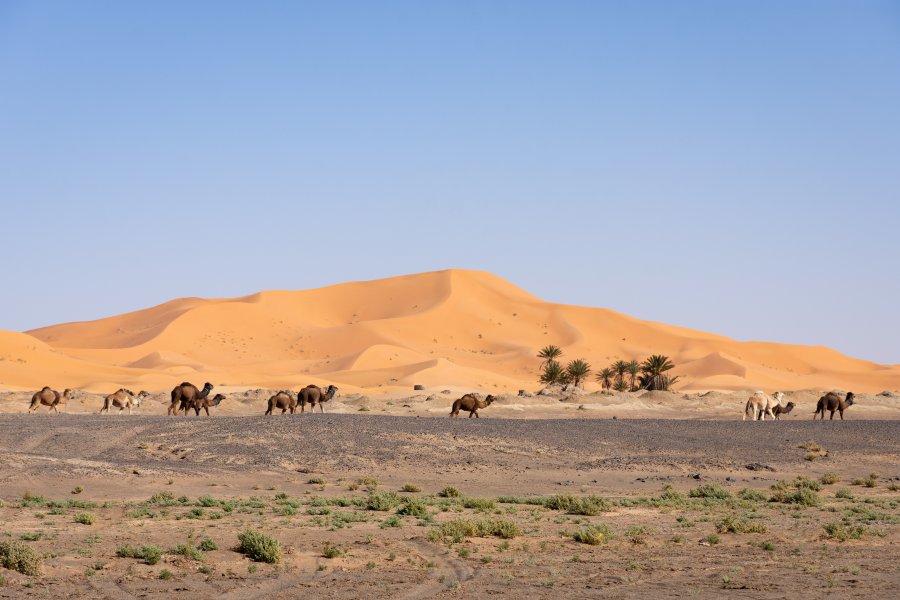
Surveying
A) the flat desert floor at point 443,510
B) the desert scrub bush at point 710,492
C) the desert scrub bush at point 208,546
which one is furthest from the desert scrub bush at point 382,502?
the desert scrub bush at point 710,492

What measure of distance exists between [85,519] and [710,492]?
13413 mm

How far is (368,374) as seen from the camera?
99.5 metres

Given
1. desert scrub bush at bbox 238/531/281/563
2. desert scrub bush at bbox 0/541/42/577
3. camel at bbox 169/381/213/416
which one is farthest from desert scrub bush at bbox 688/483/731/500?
camel at bbox 169/381/213/416

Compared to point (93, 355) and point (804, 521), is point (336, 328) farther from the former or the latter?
point (804, 521)

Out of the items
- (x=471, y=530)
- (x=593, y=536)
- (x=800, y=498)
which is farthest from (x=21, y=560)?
(x=800, y=498)

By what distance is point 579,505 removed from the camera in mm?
22094

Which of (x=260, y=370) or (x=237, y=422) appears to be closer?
(x=237, y=422)

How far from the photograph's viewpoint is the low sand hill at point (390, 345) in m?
95.0

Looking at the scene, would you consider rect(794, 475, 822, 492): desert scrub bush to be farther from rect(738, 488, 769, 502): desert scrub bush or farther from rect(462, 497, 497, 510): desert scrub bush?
rect(462, 497, 497, 510): desert scrub bush

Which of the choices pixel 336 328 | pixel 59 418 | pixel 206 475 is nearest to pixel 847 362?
pixel 336 328

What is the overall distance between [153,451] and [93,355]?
9108 cm

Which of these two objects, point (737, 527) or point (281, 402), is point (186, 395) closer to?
point (281, 402)

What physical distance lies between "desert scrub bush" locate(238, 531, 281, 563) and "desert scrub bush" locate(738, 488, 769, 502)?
39.5 feet

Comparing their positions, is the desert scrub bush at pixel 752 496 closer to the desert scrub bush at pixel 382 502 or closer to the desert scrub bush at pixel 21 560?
the desert scrub bush at pixel 382 502
